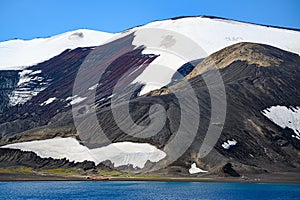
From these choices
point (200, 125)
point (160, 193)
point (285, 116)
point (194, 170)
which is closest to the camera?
point (160, 193)

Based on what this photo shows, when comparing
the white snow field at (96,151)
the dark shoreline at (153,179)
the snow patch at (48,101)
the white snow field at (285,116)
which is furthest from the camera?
the snow patch at (48,101)

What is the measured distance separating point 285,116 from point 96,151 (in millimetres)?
43190

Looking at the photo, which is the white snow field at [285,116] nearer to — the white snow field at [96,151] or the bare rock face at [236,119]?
the bare rock face at [236,119]

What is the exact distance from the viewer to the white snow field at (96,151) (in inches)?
3834

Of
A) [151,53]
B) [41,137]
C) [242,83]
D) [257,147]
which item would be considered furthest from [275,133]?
[151,53]

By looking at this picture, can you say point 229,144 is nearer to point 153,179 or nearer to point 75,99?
point 153,179

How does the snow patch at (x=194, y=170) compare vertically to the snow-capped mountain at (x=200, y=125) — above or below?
below

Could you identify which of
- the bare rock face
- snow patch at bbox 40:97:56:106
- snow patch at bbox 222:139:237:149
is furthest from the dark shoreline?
snow patch at bbox 40:97:56:106

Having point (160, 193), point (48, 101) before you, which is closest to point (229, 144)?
point (160, 193)

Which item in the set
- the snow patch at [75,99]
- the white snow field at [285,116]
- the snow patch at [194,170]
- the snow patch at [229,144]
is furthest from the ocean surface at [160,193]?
the snow patch at [75,99]

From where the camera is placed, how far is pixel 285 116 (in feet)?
395

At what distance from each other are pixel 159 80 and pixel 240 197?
4227 inches

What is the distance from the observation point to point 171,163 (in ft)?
313

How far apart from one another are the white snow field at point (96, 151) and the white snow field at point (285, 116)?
3259 centimetres
